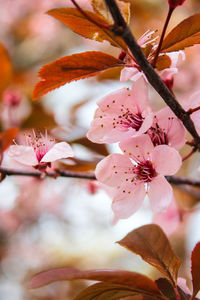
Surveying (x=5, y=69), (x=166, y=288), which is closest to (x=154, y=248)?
(x=166, y=288)

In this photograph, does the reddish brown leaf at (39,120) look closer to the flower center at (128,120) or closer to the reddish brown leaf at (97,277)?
the flower center at (128,120)

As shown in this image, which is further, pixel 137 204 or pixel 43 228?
pixel 43 228

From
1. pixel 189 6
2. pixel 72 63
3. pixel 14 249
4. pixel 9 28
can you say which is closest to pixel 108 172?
pixel 72 63

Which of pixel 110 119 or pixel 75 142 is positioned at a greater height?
pixel 110 119

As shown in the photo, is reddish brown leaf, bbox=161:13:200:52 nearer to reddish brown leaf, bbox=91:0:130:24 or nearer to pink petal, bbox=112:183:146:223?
reddish brown leaf, bbox=91:0:130:24

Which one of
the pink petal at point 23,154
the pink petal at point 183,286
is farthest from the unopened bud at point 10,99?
the pink petal at point 183,286

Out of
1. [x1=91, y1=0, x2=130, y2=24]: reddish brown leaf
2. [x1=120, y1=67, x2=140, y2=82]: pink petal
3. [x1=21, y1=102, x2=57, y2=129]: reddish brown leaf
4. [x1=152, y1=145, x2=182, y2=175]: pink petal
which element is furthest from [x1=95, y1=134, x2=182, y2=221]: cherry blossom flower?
[x1=21, y1=102, x2=57, y2=129]: reddish brown leaf

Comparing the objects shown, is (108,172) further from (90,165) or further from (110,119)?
(90,165)
